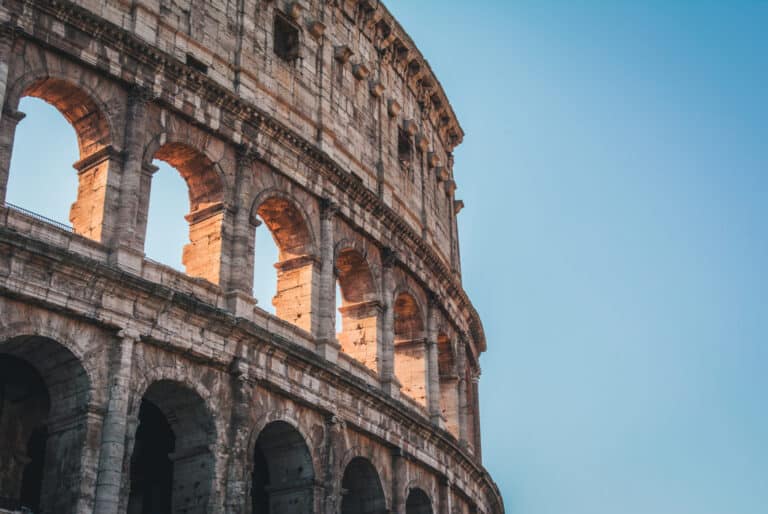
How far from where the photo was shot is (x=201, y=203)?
22.0 metres

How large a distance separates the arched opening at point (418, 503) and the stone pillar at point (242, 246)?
695 cm

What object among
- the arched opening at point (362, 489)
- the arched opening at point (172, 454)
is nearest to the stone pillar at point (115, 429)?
the arched opening at point (172, 454)

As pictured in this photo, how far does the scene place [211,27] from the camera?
23.1 meters

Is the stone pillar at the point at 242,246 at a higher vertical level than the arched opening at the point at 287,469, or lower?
higher

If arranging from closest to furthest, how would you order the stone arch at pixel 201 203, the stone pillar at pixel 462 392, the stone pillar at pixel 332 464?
the stone arch at pixel 201 203
the stone pillar at pixel 332 464
the stone pillar at pixel 462 392

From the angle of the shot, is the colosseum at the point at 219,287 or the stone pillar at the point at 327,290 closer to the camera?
the colosseum at the point at 219,287

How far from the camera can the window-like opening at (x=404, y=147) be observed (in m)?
30.1

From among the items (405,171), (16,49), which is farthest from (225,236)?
(405,171)

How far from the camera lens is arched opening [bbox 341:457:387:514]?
23641 millimetres

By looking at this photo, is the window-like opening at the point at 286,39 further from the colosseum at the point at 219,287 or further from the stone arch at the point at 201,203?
the stone arch at the point at 201,203

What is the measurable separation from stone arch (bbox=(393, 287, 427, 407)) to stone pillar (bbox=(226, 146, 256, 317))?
637 centimetres

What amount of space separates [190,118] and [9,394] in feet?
19.7

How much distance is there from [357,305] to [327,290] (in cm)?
239

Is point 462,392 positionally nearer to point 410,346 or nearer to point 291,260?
point 410,346
